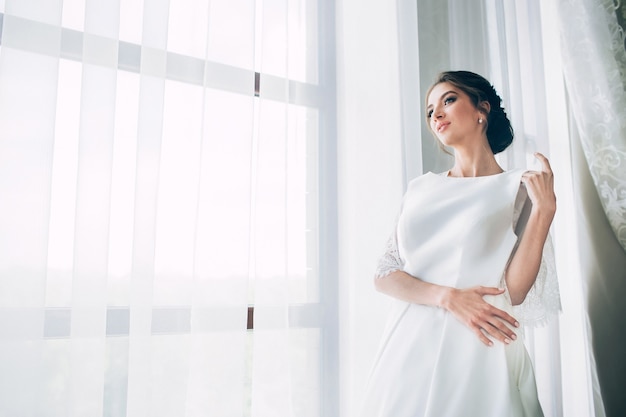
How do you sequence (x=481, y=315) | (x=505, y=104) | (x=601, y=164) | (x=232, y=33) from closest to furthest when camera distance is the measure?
(x=481, y=315)
(x=232, y=33)
(x=601, y=164)
(x=505, y=104)

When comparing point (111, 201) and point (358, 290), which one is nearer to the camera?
point (111, 201)

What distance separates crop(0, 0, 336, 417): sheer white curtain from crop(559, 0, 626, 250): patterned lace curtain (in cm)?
92

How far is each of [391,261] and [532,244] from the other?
33cm

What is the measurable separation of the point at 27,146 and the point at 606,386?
1737 mm

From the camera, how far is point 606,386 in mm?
1625

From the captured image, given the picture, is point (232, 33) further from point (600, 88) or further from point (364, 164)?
point (600, 88)

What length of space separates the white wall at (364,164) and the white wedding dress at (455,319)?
41 centimetres

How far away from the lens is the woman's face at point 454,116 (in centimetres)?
121

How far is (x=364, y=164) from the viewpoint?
170 centimetres

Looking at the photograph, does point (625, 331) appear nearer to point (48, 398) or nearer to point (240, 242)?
point (240, 242)

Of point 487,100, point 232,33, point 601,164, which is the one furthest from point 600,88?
point 232,33

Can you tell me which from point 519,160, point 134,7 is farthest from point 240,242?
point 519,160

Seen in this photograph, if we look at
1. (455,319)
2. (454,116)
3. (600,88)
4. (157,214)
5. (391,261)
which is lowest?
(455,319)

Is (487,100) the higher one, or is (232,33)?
(232,33)
